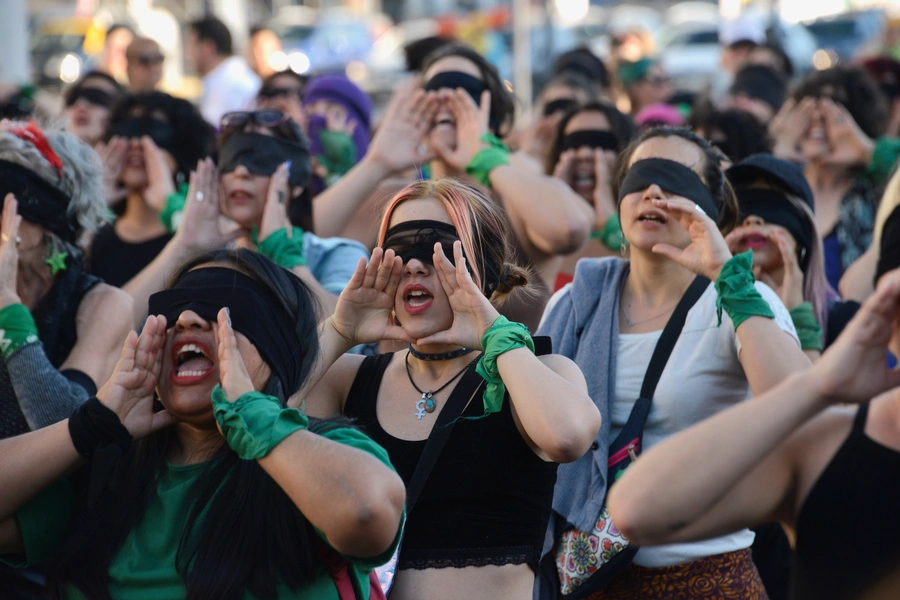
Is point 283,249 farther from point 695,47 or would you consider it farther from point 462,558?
point 695,47

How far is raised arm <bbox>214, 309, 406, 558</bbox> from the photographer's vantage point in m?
2.46

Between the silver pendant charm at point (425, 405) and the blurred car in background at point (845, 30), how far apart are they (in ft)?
68.8

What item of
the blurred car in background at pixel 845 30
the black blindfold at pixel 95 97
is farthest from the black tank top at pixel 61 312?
the blurred car in background at pixel 845 30

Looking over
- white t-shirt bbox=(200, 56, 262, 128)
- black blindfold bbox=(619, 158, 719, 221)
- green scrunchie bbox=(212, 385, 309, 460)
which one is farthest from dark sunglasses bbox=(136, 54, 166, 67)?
green scrunchie bbox=(212, 385, 309, 460)

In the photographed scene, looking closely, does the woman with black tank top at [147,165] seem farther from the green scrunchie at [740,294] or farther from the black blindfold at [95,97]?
the green scrunchie at [740,294]

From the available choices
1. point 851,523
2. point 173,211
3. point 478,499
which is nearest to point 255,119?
point 173,211

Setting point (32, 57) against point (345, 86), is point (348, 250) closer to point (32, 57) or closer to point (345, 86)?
point (345, 86)

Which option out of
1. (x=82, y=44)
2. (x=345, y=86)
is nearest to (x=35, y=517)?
(x=345, y=86)

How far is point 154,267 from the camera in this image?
4.83m

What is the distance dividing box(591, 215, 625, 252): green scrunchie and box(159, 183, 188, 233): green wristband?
2012 millimetres

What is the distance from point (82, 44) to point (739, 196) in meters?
20.9

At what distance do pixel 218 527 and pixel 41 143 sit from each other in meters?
2.01

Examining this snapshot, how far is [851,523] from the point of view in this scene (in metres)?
2.09

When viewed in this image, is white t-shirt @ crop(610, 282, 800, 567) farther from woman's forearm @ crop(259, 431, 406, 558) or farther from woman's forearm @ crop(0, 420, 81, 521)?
woman's forearm @ crop(0, 420, 81, 521)
